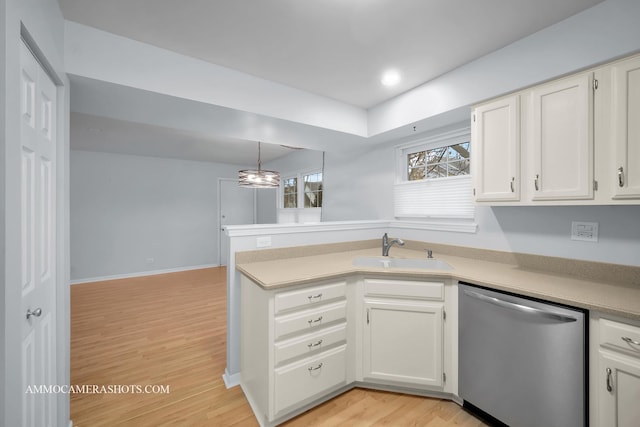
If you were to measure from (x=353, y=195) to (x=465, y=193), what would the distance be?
1539 mm

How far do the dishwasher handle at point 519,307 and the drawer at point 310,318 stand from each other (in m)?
0.80

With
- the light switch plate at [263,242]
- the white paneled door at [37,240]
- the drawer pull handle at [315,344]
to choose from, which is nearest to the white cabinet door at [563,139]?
the drawer pull handle at [315,344]

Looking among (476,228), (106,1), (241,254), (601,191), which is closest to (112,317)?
(241,254)

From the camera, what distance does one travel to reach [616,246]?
1.62m

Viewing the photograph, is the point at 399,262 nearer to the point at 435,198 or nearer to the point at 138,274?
the point at 435,198

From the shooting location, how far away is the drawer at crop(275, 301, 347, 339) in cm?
158

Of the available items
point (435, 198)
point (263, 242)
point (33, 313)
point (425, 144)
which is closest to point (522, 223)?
point (435, 198)

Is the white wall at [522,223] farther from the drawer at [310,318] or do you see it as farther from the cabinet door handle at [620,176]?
the drawer at [310,318]

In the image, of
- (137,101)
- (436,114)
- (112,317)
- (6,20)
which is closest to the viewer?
(6,20)

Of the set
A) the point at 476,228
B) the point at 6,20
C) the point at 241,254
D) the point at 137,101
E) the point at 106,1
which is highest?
the point at 106,1

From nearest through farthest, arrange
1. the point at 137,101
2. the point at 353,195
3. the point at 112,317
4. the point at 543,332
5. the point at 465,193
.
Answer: the point at 543,332, the point at 137,101, the point at 465,193, the point at 112,317, the point at 353,195

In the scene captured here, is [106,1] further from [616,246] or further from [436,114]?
[616,246]

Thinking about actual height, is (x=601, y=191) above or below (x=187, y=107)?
below

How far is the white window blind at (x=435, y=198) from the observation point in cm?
245
